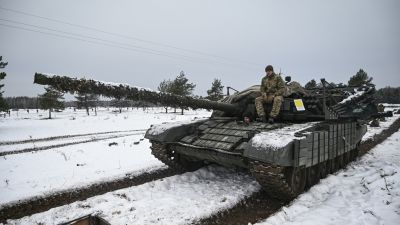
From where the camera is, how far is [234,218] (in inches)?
173

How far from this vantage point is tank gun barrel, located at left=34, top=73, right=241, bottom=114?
374 cm

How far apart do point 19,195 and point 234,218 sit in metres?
4.35

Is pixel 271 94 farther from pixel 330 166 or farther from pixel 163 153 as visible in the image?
pixel 163 153

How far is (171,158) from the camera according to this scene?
7.03 meters

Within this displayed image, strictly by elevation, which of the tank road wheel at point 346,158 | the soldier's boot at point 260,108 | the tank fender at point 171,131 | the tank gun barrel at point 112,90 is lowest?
the tank road wheel at point 346,158

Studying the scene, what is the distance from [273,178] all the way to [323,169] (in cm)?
251

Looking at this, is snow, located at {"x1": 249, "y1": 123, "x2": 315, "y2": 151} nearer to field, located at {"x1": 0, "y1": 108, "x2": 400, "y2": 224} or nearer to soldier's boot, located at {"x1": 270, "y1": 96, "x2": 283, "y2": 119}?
field, located at {"x1": 0, "y1": 108, "x2": 400, "y2": 224}

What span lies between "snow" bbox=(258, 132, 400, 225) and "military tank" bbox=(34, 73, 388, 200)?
0.32 m

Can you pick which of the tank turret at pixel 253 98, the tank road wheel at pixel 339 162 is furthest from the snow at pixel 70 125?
the tank road wheel at pixel 339 162

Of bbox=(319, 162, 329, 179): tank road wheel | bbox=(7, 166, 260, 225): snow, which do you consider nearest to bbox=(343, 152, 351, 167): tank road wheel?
bbox=(319, 162, 329, 179): tank road wheel

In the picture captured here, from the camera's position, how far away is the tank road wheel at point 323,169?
6.21 m

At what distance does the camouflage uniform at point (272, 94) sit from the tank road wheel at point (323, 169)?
1547 mm

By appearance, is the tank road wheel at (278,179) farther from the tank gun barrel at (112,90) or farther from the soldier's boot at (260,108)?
the tank gun barrel at (112,90)

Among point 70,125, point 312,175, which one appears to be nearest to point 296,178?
point 312,175
